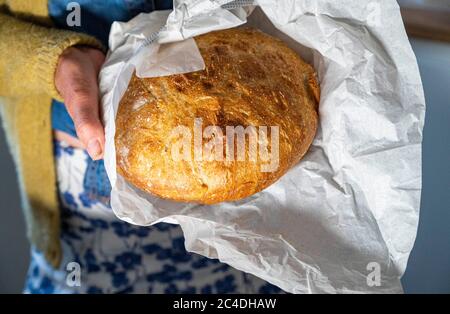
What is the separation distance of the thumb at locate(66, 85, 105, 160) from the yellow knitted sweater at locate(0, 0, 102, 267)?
8cm

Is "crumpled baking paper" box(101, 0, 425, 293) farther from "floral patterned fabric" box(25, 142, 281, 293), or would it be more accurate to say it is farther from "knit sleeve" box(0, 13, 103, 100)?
"floral patterned fabric" box(25, 142, 281, 293)

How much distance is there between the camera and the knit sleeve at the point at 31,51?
0.67 metres

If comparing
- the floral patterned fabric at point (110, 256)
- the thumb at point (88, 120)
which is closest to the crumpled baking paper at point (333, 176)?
the thumb at point (88, 120)

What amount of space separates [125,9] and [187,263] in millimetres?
494

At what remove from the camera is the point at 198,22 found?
61 centimetres

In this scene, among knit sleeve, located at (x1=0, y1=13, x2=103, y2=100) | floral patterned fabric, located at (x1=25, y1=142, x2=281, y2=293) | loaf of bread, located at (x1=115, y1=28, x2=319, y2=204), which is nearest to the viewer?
loaf of bread, located at (x1=115, y1=28, x2=319, y2=204)

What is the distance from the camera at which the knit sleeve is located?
26.3 inches

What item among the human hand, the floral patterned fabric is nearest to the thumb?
the human hand

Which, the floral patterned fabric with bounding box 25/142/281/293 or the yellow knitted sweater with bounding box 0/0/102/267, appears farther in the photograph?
the floral patterned fabric with bounding box 25/142/281/293

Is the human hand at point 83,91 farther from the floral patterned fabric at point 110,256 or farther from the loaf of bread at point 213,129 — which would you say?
the floral patterned fabric at point 110,256

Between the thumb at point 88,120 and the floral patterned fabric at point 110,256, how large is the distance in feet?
0.83
